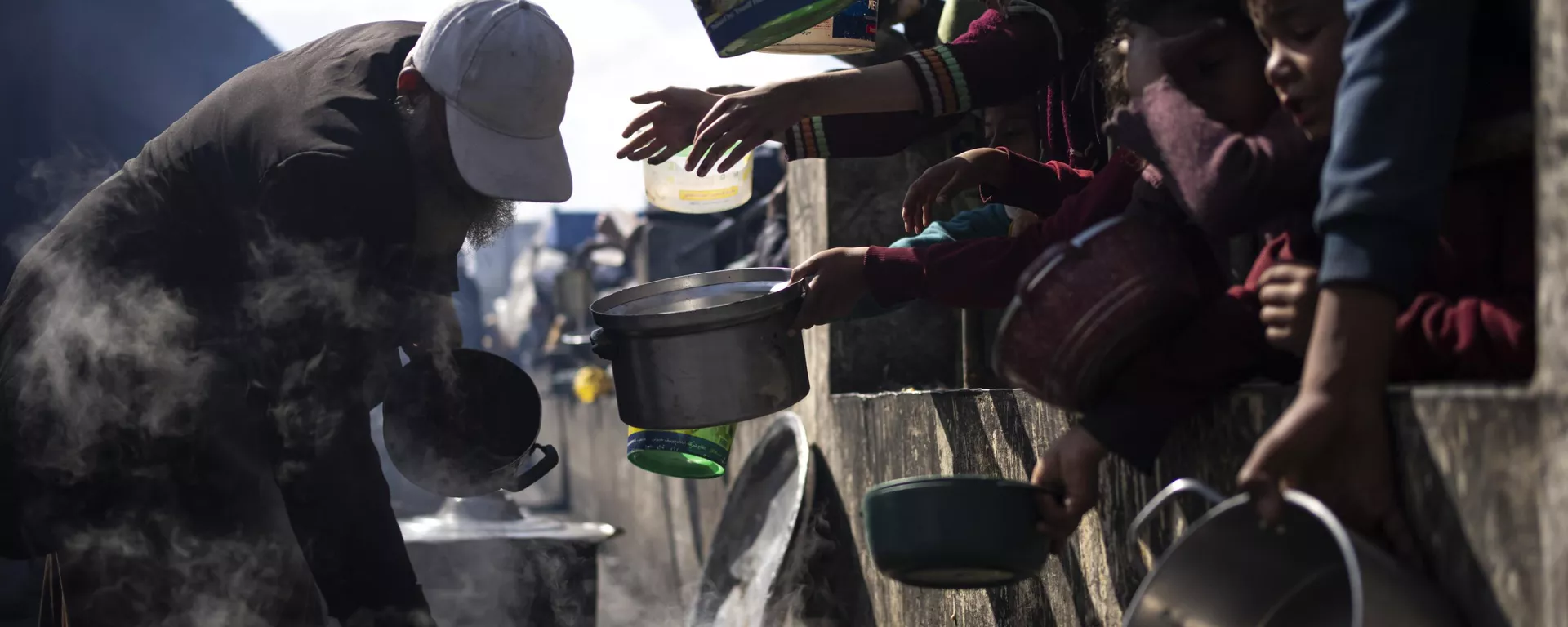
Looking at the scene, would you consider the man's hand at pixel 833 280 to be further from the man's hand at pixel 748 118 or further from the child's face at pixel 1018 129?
the child's face at pixel 1018 129

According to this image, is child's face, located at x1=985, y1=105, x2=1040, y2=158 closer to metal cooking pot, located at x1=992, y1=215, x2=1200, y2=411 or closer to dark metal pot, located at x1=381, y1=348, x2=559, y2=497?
dark metal pot, located at x1=381, y1=348, x2=559, y2=497

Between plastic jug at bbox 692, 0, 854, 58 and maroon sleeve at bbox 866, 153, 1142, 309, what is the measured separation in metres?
0.63

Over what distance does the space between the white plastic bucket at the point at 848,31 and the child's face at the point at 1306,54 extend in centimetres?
186

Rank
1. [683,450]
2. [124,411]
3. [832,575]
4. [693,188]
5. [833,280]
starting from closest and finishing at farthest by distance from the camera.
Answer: [833,280]
[124,411]
[683,450]
[832,575]
[693,188]

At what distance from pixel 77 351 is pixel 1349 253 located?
2.99 m

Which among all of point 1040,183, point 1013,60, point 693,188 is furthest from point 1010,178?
point 693,188

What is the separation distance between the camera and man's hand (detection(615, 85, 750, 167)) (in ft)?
8.50

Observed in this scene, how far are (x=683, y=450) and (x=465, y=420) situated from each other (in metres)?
0.64

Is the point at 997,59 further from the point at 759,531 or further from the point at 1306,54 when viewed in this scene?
the point at 759,531

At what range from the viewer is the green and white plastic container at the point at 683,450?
12.2ft

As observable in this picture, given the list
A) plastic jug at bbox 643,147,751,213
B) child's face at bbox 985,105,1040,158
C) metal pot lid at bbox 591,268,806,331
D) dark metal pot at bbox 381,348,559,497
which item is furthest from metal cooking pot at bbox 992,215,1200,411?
plastic jug at bbox 643,147,751,213

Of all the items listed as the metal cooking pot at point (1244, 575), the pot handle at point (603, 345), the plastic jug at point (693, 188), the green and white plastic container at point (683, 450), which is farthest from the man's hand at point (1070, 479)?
the plastic jug at point (693, 188)

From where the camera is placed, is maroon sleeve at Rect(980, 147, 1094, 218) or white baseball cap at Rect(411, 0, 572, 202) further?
white baseball cap at Rect(411, 0, 572, 202)

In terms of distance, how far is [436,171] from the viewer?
124 inches
